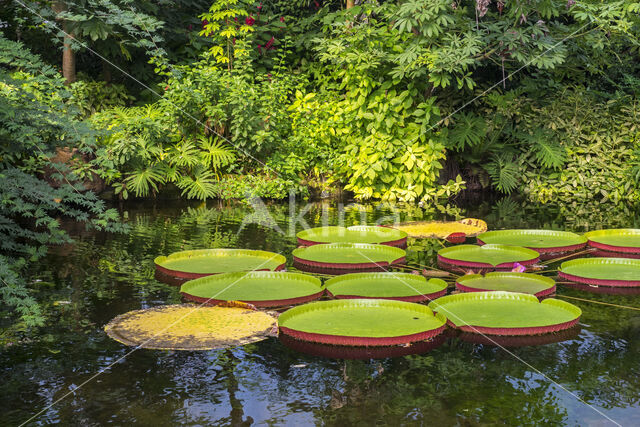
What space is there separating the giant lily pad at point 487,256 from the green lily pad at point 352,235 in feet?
2.31

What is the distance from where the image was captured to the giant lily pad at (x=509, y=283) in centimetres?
515

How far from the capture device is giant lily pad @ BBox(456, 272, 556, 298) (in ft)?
16.9

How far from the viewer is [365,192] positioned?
1013 centimetres

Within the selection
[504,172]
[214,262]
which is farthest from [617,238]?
[504,172]

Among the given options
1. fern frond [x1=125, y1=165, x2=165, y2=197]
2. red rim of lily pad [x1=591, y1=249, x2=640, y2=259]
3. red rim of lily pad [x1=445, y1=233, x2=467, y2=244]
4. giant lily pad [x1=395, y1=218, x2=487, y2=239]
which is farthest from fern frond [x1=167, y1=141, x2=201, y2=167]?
red rim of lily pad [x1=591, y1=249, x2=640, y2=259]

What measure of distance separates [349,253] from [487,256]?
1.22m

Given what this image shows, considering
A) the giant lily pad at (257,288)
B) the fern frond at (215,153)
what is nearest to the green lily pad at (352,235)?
the giant lily pad at (257,288)

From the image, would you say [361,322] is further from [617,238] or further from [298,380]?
[617,238]

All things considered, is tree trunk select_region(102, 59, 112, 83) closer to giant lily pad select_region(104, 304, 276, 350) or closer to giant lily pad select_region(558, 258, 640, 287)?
giant lily pad select_region(104, 304, 276, 350)

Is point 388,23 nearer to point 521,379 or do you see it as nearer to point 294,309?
point 294,309

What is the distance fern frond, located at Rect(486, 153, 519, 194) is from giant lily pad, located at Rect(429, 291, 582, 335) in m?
6.20

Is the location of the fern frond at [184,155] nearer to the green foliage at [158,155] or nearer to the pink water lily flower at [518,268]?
the green foliage at [158,155]

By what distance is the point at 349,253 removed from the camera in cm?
641

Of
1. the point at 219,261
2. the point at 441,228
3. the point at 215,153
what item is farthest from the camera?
the point at 215,153
